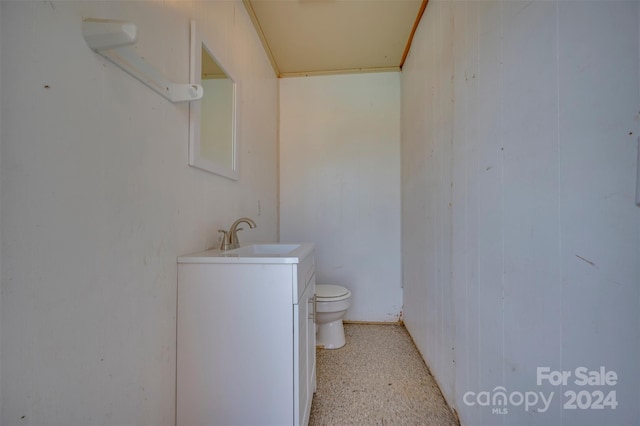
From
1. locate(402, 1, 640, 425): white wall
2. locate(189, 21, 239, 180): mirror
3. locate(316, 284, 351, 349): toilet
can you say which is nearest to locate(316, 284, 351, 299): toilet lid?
locate(316, 284, 351, 349): toilet

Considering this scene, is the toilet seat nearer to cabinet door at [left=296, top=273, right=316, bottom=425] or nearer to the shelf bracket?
cabinet door at [left=296, top=273, right=316, bottom=425]

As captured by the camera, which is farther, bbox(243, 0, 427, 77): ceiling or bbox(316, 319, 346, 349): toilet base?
bbox(316, 319, 346, 349): toilet base

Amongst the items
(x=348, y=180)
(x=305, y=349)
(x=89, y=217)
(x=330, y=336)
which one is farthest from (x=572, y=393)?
(x=348, y=180)

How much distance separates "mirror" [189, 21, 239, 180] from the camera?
1063mm

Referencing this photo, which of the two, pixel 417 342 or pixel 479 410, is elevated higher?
pixel 479 410

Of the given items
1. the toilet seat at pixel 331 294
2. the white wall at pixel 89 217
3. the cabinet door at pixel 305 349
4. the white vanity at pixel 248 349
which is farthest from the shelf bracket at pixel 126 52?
the toilet seat at pixel 331 294

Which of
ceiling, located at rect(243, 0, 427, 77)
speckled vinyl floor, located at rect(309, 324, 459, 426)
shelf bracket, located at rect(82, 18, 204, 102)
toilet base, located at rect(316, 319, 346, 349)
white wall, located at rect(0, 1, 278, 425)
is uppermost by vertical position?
ceiling, located at rect(243, 0, 427, 77)

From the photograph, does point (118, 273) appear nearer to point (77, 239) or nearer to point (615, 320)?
point (77, 239)

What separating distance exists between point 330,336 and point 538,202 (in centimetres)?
165

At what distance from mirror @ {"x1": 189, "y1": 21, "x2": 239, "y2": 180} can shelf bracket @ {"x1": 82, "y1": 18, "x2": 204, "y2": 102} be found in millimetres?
163

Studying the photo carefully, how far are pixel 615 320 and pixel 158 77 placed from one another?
4.67 feet

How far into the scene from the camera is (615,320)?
565 millimetres

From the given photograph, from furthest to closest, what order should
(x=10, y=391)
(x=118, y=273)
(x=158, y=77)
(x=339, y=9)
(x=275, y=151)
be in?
(x=275, y=151), (x=339, y=9), (x=158, y=77), (x=118, y=273), (x=10, y=391)

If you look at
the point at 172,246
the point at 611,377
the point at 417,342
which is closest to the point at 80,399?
the point at 172,246
